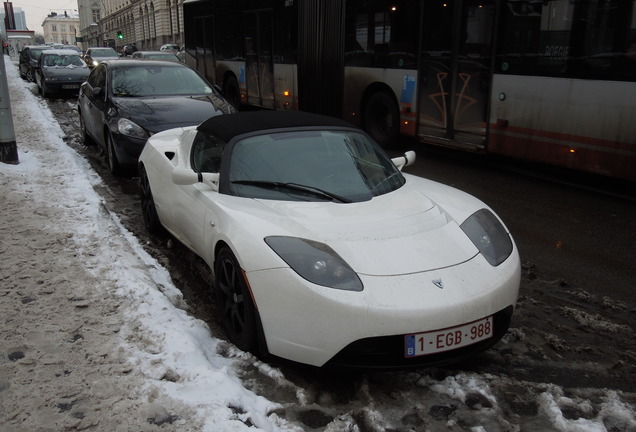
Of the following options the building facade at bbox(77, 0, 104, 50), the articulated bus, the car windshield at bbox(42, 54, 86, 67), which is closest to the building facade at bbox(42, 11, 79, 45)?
the building facade at bbox(77, 0, 104, 50)

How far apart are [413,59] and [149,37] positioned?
69.7m

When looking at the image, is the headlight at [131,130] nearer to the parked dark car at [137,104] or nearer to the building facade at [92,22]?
the parked dark car at [137,104]

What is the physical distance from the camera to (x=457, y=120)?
29.4 feet

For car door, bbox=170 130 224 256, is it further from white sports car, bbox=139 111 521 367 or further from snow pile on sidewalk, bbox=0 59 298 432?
snow pile on sidewalk, bbox=0 59 298 432

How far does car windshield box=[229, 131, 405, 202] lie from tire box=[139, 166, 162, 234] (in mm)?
1796

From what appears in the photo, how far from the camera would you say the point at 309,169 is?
400 centimetres

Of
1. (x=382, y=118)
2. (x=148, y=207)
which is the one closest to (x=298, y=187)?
(x=148, y=207)

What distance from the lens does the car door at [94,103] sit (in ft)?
28.2

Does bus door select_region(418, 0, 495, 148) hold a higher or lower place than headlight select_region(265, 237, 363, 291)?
higher

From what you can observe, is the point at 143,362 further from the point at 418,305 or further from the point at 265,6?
the point at 265,6

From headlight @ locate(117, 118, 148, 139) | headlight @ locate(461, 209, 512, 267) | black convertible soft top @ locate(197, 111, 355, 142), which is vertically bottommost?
headlight @ locate(461, 209, 512, 267)

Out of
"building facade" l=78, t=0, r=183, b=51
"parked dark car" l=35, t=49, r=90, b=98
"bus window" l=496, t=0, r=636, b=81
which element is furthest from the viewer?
"building facade" l=78, t=0, r=183, b=51

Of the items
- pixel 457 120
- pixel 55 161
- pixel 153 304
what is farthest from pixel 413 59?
pixel 153 304

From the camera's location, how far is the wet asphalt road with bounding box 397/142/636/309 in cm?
488
